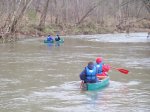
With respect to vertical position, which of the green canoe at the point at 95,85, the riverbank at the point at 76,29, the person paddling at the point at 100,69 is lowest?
the green canoe at the point at 95,85

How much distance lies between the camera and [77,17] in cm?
5966

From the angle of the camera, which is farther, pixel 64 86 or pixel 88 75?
pixel 64 86

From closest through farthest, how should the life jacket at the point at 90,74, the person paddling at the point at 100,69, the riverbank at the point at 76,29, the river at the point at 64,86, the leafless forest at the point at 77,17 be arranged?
1. the river at the point at 64,86
2. the life jacket at the point at 90,74
3. the person paddling at the point at 100,69
4. the riverbank at the point at 76,29
5. the leafless forest at the point at 77,17

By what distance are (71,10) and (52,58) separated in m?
33.2

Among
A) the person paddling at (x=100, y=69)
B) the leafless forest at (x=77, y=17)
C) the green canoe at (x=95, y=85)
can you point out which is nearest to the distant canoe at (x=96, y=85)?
the green canoe at (x=95, y=85)

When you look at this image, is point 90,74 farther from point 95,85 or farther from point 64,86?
point 64,86

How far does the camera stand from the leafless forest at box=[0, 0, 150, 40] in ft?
163

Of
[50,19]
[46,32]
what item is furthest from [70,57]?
[50,19]

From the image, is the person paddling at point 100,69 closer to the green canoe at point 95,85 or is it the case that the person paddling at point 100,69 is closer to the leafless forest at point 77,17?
the green canoe at point 95,85

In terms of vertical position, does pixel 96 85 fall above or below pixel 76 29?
below

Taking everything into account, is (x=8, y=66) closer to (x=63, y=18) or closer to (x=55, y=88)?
(x=55, y=88)

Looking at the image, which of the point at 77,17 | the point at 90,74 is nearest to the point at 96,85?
the point at 90,74

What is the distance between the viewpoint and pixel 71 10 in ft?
197

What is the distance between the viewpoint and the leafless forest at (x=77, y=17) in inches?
1960
